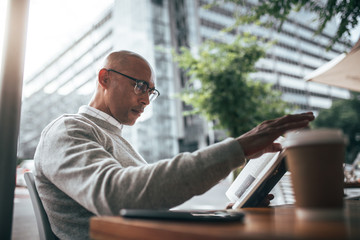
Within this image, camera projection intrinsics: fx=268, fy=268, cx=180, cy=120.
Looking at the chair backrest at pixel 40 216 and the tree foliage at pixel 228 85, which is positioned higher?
the tree foliage at pixel 228 85

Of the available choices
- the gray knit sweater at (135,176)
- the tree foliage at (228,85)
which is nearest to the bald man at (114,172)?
the gray knit sweater at (135,176)

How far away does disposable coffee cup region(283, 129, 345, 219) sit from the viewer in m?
0.60

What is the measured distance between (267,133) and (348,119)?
32351mm

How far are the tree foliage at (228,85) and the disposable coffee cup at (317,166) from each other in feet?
19.0

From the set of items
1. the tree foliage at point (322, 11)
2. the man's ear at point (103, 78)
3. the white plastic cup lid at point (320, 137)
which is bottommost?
the white plastic cup lid at point (320, 137)

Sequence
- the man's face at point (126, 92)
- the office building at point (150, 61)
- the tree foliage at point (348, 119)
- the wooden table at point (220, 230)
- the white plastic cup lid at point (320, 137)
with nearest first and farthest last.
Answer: the wooden table at point (220, 230)
the white plastic cup lid at point (320, 137)
the man's face at point (126, 92)
the office building at point (150, 61)
the tree foliage at point (348, 119)

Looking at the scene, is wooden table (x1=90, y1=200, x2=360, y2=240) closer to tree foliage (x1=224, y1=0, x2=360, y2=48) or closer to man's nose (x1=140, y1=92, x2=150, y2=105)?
man's nose (x1=140, y1=92, x2=150, y2=105)

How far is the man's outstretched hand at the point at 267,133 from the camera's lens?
31.4 inches

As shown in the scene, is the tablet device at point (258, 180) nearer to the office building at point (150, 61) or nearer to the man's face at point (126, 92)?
the man's face at point (126, 92)

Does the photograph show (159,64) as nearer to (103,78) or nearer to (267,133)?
(103,78)

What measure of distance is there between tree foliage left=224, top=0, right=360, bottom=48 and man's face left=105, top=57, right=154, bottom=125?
174 cm

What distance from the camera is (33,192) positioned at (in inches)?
46.8

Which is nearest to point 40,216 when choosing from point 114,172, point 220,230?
point 114,172

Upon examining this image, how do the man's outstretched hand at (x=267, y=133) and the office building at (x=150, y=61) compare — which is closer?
the man's outstretched hand at (x=267, y=133)
